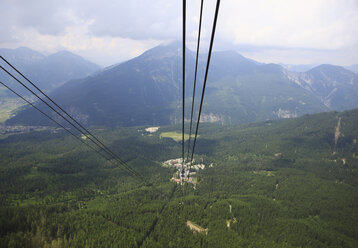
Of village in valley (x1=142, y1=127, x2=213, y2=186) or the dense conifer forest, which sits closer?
the dense conifer forest

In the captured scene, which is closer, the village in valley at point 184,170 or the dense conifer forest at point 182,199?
the dense conifer forest at point 182,199

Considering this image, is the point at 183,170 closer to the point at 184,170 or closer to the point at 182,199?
the point at 184,170

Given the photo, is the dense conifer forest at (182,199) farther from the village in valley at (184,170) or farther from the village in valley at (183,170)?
the village in valley at (184,170)

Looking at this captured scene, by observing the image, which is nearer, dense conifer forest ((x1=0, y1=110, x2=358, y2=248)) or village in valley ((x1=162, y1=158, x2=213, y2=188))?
dense conifer forest ((x1=0, y1=110, x2=358, y2=248))

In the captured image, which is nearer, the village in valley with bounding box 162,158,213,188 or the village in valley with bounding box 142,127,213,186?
the village in valley with bounding box 142,127,213,186

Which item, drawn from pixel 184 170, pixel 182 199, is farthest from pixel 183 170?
pixel 182 199

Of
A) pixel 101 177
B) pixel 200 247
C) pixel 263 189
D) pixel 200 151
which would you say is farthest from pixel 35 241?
pixel 200 151

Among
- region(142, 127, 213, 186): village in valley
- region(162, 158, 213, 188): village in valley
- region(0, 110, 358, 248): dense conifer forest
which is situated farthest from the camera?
region(162, 158, 213, 188): village in valley

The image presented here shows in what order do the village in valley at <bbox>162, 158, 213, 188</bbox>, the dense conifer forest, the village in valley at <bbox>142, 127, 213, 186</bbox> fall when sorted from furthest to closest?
the village in valley at <bbox>162, 158, 213, 188</bbox> < the village in valley at <bbox>142, 127, 213, 186</bbox> < the dense conifer forest

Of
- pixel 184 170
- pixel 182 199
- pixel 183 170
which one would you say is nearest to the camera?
pixel 182 199

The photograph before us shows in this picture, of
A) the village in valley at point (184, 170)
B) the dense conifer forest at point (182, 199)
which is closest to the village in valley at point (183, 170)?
the village in valley at point (184, 170)

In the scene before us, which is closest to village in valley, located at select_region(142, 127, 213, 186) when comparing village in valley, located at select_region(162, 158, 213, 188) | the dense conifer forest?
village in valley, located at select_region(162, 158, 213, 188)

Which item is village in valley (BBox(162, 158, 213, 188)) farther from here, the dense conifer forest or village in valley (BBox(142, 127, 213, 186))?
the dense conifer forest
